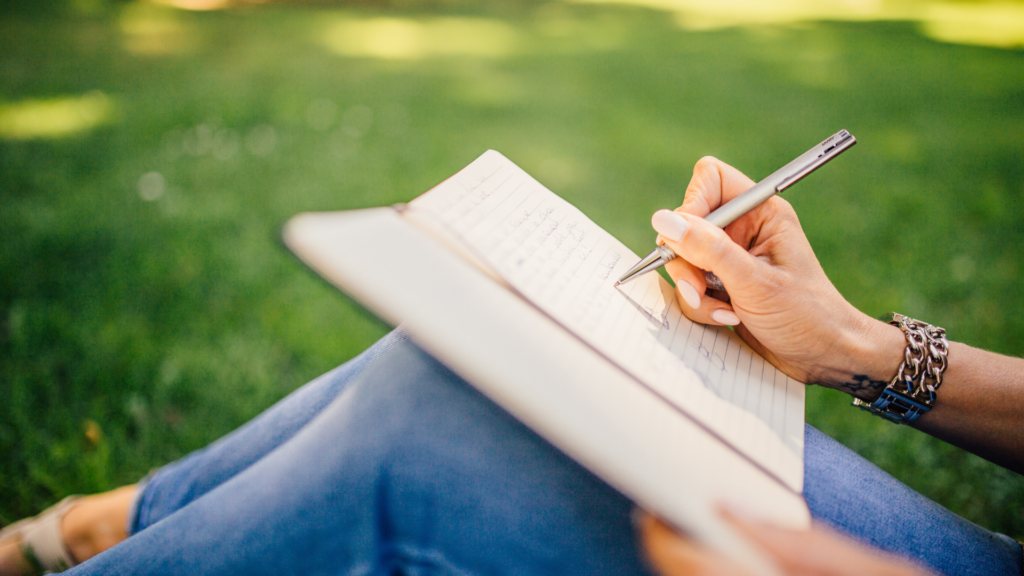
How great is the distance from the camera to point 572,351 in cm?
58

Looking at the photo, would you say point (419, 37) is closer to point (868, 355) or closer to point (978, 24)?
point (868, 355)

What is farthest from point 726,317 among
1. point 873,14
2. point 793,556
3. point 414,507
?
point 873,14

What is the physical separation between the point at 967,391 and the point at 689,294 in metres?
0.46

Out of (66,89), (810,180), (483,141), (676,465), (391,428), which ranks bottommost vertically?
(66,89)

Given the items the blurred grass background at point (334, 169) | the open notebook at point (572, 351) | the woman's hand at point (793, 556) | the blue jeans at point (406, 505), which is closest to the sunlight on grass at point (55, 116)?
the blurred grass background at point (334, 169)

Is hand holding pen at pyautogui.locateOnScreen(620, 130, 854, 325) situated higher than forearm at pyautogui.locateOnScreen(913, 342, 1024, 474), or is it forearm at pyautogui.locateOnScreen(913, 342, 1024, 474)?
hand holding pen at pyautogui.locateOnScreen(620, 130, 854, 325)

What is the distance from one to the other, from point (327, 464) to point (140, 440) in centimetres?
109

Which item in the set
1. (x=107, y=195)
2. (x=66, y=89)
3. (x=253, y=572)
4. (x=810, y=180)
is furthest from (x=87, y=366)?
(x=810, y=180)

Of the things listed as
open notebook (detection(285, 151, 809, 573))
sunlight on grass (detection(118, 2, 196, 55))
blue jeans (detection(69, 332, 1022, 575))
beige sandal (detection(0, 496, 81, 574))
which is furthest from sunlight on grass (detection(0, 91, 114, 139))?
open notebook (detection(285, 151, 809, 573))

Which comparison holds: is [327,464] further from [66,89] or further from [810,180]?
[66,89]

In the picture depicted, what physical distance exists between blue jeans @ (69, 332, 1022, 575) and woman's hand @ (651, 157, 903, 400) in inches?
9.4

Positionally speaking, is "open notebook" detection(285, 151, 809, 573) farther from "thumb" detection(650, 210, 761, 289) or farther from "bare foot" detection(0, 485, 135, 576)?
"bare foot" detection(0, 485, 135, 576)

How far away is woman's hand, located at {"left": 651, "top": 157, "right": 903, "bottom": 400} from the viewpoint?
2.63 feet

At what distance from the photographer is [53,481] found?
125 centimetres
